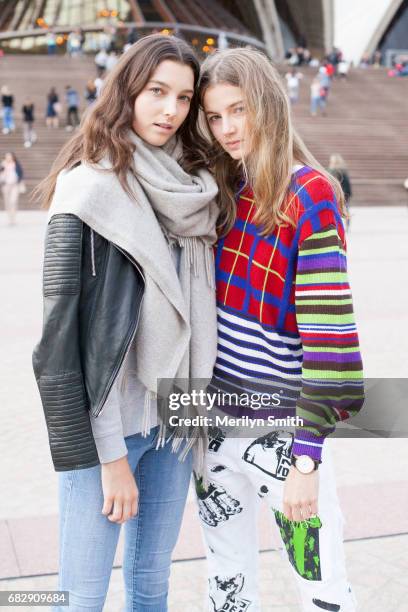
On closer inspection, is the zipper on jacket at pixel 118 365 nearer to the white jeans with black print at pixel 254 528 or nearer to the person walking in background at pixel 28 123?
the white jeans with black print at pixel 254 528

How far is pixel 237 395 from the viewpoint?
1.91 metres

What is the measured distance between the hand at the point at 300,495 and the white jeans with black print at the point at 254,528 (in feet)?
0.19

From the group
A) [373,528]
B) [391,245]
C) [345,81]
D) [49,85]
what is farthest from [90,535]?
[345,81]

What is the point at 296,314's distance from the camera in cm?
178

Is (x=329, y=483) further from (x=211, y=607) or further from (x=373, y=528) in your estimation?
(x=373, y=528)

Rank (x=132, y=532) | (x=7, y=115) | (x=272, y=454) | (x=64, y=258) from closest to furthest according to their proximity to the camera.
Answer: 1. (x=64, y=258)
2. (x=272, y=454)
3. (x=132, y=532)
4. (x=7, y=115)

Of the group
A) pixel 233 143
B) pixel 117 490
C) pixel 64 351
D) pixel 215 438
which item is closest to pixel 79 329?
pixel 64 351

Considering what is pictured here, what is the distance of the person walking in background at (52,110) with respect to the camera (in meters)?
21.4

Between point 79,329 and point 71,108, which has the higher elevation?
point 79,329

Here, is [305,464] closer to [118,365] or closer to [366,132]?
[118,365]

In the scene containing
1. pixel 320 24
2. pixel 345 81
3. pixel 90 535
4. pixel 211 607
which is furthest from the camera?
pixel 320 24

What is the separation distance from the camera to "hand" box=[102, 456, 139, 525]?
1.77m

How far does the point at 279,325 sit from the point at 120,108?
670 millimetres

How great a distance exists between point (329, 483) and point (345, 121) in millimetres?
23979
